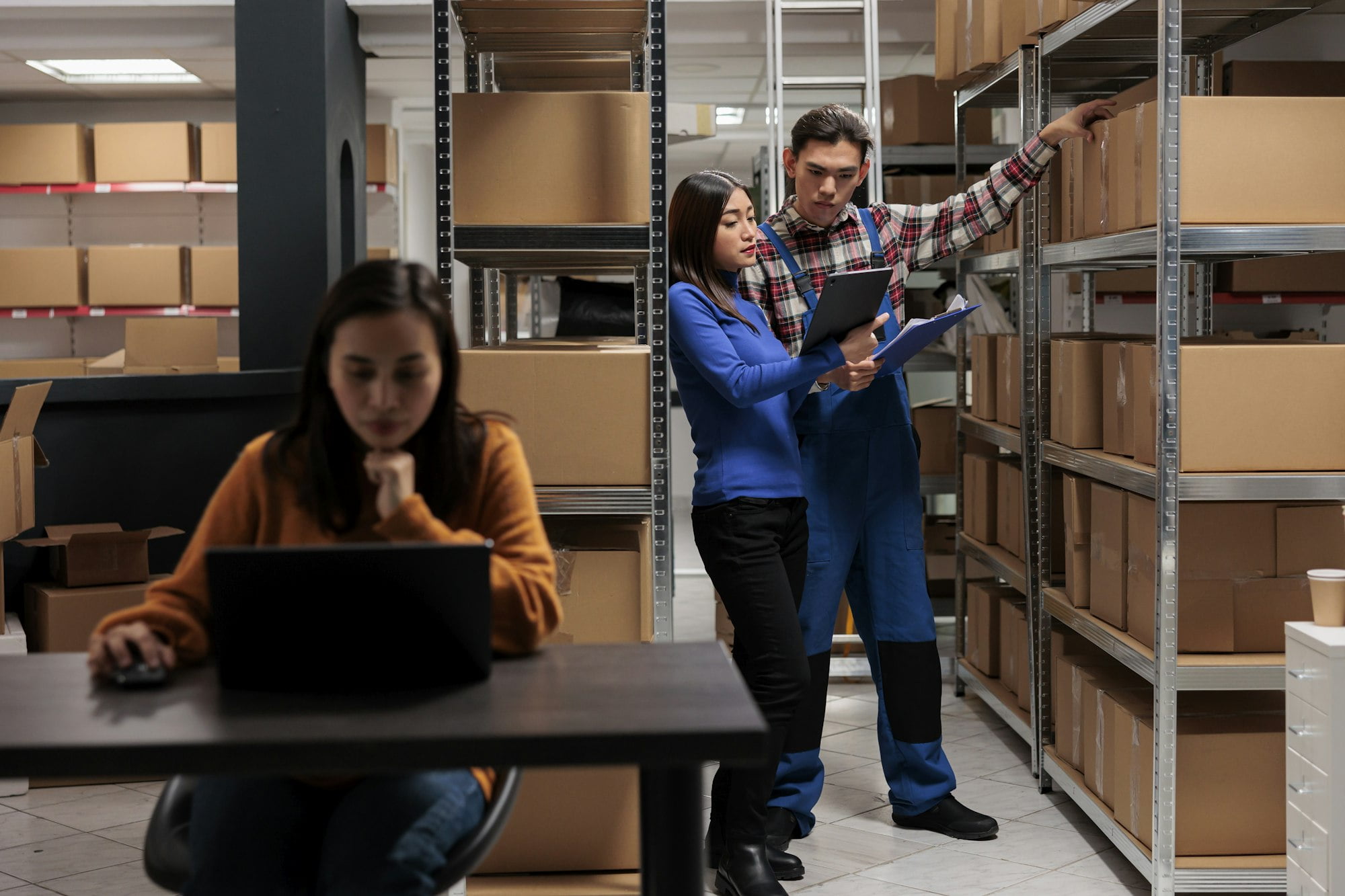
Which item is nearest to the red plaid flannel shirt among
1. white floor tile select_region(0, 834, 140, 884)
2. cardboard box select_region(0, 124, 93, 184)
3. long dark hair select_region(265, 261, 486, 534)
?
long dark hair select_region(265, 261, 486, 534)

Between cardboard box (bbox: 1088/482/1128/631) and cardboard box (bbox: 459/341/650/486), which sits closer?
cardboard box (bbox: 459/341/650/486)

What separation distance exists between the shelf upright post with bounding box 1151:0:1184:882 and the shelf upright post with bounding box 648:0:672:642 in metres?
0.97

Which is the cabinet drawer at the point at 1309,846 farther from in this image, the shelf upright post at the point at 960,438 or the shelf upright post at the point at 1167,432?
the shelf upright post at the point at 960,438

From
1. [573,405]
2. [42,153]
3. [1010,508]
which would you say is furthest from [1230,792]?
[42,153]

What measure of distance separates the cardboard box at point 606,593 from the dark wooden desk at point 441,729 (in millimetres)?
1041

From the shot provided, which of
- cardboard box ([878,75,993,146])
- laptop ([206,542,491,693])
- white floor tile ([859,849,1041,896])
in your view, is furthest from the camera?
cardboard box ([878,75,993,146])

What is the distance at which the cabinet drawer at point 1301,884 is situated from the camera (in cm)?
232

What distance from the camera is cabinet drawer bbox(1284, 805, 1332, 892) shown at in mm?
2283

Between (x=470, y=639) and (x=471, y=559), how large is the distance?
0.38ft

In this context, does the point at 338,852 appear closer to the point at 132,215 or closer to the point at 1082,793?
the point at 1082,793

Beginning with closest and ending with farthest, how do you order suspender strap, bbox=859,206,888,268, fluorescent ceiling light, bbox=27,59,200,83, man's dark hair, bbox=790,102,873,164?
1. man's dark hair, bbox=790,102,873,164
2. suspender strap, bbox=859,206,888,268
3. fluorescent ceiling light, bbox=27,59,200,83

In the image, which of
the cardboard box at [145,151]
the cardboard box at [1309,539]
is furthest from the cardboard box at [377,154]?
the cardboard box at [1309,539]

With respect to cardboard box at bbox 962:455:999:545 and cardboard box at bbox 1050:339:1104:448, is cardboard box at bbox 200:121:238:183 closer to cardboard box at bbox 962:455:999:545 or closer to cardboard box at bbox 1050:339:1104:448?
cardboard box at bbox 962:455:999:545

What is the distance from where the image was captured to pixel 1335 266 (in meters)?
3.88
